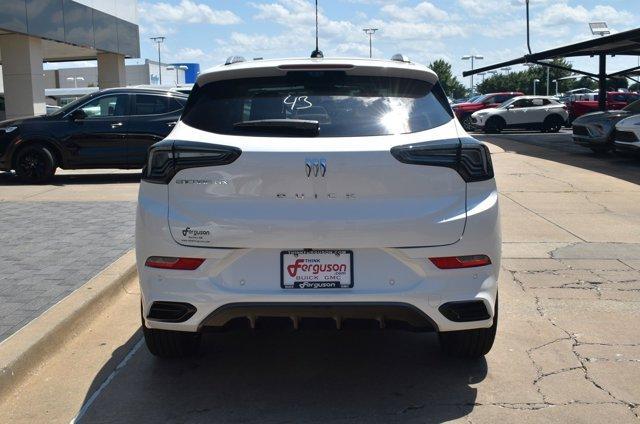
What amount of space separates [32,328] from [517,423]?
10.2 ft

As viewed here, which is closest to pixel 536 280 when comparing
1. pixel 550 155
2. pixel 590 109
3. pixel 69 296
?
pixel 69 296

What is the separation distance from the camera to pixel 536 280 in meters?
6.52

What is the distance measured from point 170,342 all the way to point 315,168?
1530 mm

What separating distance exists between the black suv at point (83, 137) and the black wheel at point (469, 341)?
10.0 metres

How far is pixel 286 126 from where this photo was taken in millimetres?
3850

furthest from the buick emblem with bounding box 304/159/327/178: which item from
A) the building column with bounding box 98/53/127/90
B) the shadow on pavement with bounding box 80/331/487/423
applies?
the building column with bounding box 98/53/127/90

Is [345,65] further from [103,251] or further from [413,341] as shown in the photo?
[103,251]

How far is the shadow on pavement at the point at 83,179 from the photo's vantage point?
13.8 meters

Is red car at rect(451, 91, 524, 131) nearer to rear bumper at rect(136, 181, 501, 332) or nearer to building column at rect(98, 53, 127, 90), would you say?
building column at rect(98, 53, 127, 90)

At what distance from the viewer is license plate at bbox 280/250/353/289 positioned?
3.67m

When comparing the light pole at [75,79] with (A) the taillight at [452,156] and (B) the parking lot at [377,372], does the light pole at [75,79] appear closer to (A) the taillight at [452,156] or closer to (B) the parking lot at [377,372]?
(B) the parking lot at [377,372]

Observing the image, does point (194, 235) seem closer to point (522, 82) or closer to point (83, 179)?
point (83, 179)

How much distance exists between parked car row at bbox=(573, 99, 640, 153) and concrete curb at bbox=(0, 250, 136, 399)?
13.5 m

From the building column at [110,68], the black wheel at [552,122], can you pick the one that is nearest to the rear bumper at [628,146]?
the black wheel at [552,122]
